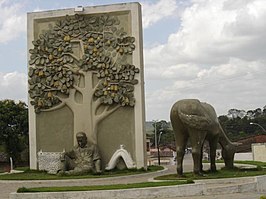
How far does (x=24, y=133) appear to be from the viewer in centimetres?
3681

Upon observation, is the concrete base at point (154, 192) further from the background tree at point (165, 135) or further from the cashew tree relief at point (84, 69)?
the background tree at point (165, 135)

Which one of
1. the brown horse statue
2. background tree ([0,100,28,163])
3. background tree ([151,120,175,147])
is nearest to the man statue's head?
the brown horse statue

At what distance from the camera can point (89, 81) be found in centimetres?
2228

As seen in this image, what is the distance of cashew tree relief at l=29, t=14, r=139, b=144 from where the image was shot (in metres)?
22.0

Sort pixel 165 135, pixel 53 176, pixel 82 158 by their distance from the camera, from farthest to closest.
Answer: pixel 165 135 < pixel 82 158 < pixel 53 176

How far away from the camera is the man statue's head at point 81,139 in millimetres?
20922

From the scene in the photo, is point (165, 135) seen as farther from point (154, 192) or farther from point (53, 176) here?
point (154, 192)

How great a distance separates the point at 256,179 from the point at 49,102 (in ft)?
35.7

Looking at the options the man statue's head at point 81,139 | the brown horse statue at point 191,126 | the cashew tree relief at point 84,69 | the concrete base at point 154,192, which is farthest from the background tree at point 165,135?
the concrete base at point 154,192

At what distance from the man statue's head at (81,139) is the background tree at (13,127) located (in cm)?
1556

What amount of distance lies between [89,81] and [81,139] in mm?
2729

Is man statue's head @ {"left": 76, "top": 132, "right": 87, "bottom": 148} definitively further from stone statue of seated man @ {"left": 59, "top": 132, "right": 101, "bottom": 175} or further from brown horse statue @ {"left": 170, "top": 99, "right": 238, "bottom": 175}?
brown horse statue @ {"left": 170, "top": 99, "right": 238, "bottom": 175}

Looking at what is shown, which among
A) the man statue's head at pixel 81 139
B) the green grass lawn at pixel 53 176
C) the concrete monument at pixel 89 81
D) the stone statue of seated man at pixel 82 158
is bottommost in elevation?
the green grass lawn at pixel 53 176

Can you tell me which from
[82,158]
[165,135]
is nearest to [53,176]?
[82,158]
